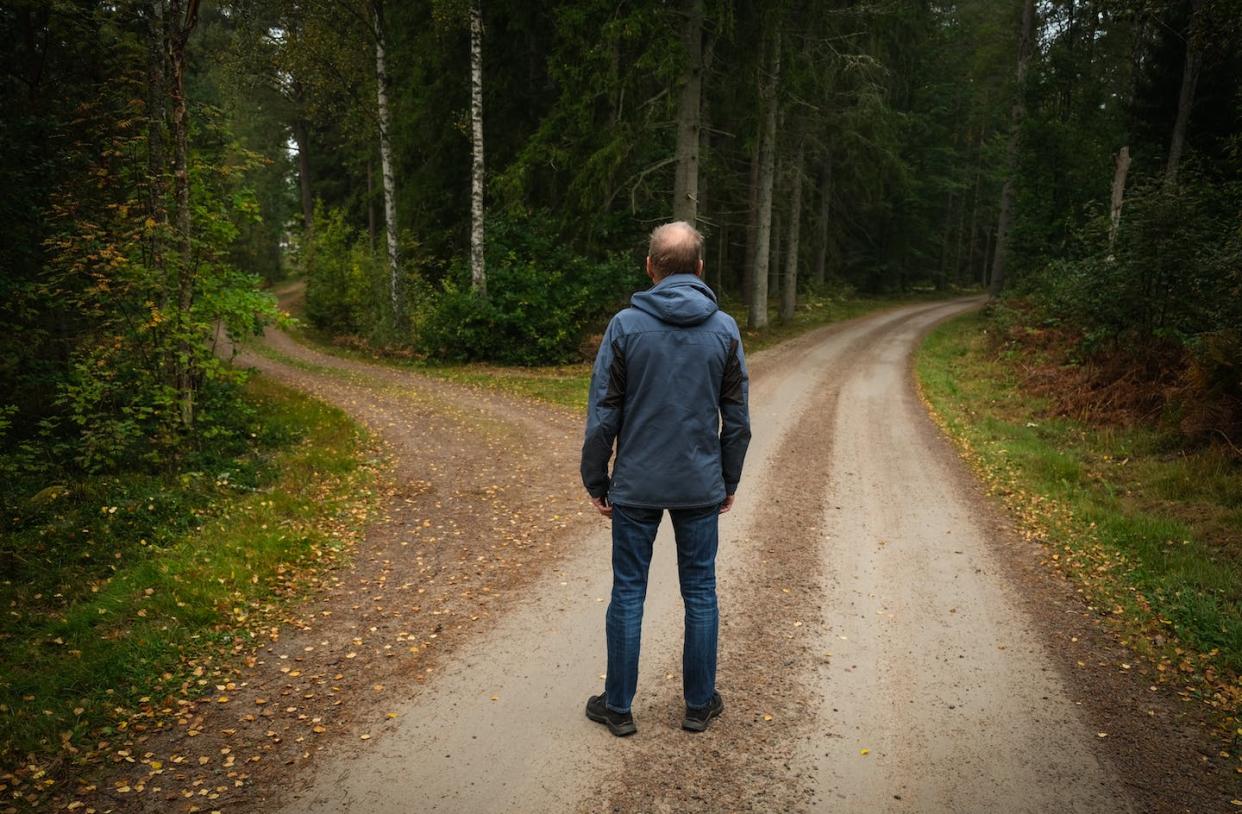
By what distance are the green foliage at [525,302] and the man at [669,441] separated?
14.3 meters

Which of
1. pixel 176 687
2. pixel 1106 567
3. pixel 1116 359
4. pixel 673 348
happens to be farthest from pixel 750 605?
pixel 1116 359

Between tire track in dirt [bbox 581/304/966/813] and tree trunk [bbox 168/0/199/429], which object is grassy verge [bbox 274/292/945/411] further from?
tire track in dirt [bbox 581/304/966/813]

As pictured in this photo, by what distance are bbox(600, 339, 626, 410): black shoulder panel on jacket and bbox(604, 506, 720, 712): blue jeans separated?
1.69 ft

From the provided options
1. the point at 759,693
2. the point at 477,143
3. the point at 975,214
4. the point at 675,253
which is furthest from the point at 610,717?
the point at 975,214

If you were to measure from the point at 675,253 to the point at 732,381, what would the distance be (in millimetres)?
689

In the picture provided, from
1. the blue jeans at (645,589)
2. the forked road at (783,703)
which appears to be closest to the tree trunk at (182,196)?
the forked road at (783,703)

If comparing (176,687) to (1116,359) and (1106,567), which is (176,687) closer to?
(1106,567)

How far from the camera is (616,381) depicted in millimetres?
3373

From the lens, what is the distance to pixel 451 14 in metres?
16.7

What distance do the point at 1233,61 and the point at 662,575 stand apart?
69.9 ft

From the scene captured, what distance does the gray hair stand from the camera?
11.3 feet

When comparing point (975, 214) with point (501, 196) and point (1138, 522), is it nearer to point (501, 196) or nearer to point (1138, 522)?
point (501, 196)

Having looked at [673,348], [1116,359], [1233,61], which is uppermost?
[1233,61]

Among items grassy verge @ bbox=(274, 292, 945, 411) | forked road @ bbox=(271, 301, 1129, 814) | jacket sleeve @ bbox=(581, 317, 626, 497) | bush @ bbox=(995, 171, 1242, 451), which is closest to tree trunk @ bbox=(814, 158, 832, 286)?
grassy verge @ bbox=(274, 292, 945, 411)
